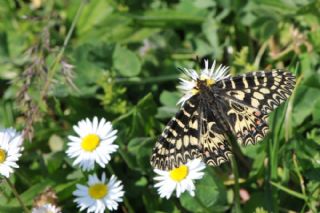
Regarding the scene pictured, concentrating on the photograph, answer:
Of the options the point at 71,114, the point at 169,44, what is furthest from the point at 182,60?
the point at 71,114

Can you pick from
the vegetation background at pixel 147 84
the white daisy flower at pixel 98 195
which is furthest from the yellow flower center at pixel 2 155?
the white daisy flower at pixel 98 195

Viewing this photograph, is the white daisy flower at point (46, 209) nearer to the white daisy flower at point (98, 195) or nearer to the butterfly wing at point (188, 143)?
the white daisy flower at point (98, 195)

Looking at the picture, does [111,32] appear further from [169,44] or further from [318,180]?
[318,180]

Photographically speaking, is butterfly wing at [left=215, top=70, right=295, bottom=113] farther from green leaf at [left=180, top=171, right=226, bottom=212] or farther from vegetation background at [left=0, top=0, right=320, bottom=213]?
green leaf at [left=180, top=171, right=226, bottom=212]

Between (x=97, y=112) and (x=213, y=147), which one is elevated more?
(x=97, y=112)

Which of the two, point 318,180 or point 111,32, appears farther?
point 111,32

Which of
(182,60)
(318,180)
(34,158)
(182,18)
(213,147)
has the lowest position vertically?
(318,180)
